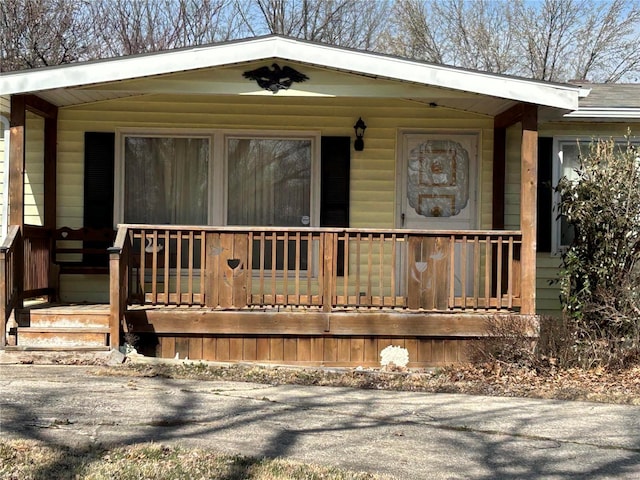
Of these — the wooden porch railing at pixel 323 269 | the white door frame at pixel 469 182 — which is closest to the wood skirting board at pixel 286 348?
the wooden porch railing at pixel 323 269

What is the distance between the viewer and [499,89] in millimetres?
7387

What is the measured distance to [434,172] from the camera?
934 centimetres

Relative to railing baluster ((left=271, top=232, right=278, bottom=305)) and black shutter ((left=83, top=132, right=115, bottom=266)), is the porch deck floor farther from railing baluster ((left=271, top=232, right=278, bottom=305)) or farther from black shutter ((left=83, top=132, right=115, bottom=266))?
railing baluster ((left=271, top=232, right=278, bottom=305))

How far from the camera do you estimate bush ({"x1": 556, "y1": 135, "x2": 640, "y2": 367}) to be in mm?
7375

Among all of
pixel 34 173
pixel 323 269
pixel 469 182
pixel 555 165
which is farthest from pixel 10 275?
pixel 555 165

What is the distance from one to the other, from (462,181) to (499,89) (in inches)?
83.6

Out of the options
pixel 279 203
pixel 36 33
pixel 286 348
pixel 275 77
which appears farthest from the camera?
pixel 36 33

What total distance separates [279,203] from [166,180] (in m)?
1.41

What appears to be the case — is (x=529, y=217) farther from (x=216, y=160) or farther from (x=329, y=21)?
(x=329, y=21)

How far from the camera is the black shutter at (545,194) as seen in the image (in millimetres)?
9281

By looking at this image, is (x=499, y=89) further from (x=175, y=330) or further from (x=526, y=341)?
(x=175, y=330)

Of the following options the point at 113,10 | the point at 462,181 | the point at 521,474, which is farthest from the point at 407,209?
the point at 113,10

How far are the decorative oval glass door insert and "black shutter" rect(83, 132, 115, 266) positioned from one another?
3.64 meters

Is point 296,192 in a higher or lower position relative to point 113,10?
lower
